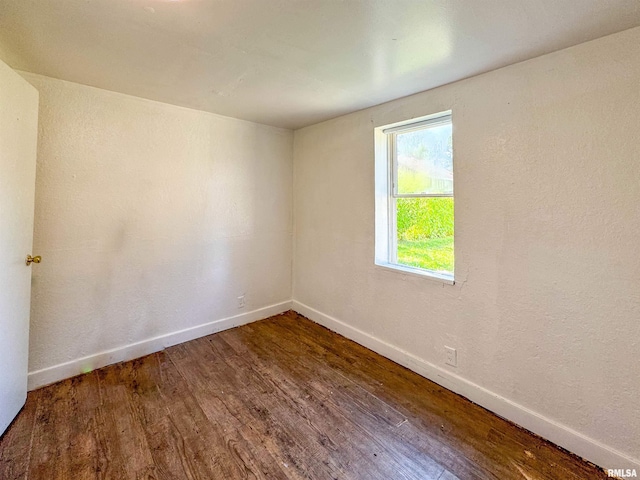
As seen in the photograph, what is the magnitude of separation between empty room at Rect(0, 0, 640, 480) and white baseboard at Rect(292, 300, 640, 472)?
0.01m

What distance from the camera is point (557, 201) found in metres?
1.60

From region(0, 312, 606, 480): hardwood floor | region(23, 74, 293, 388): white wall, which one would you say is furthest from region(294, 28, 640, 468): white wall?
region(23, 74, 293, 388): white wall

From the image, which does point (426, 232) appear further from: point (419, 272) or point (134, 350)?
point (134, 350)

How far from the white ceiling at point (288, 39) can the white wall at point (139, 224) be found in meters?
0.40

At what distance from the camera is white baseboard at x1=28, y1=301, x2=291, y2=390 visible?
211cm

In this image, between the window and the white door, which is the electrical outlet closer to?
the window

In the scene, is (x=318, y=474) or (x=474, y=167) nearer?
(x=318, y=474)

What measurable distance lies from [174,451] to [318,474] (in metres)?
0.77

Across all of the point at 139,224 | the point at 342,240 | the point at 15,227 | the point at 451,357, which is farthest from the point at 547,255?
the point at 15,227

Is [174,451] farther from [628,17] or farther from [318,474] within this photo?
[628,17]

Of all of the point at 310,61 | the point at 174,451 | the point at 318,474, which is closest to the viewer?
the point at 318,474

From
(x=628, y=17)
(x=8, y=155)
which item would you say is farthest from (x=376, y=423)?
(x=8, y=155)

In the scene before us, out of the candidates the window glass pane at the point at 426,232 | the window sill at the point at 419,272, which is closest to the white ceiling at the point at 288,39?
the window glass pane at the point at 426,232

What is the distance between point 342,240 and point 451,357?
137 centimetres
